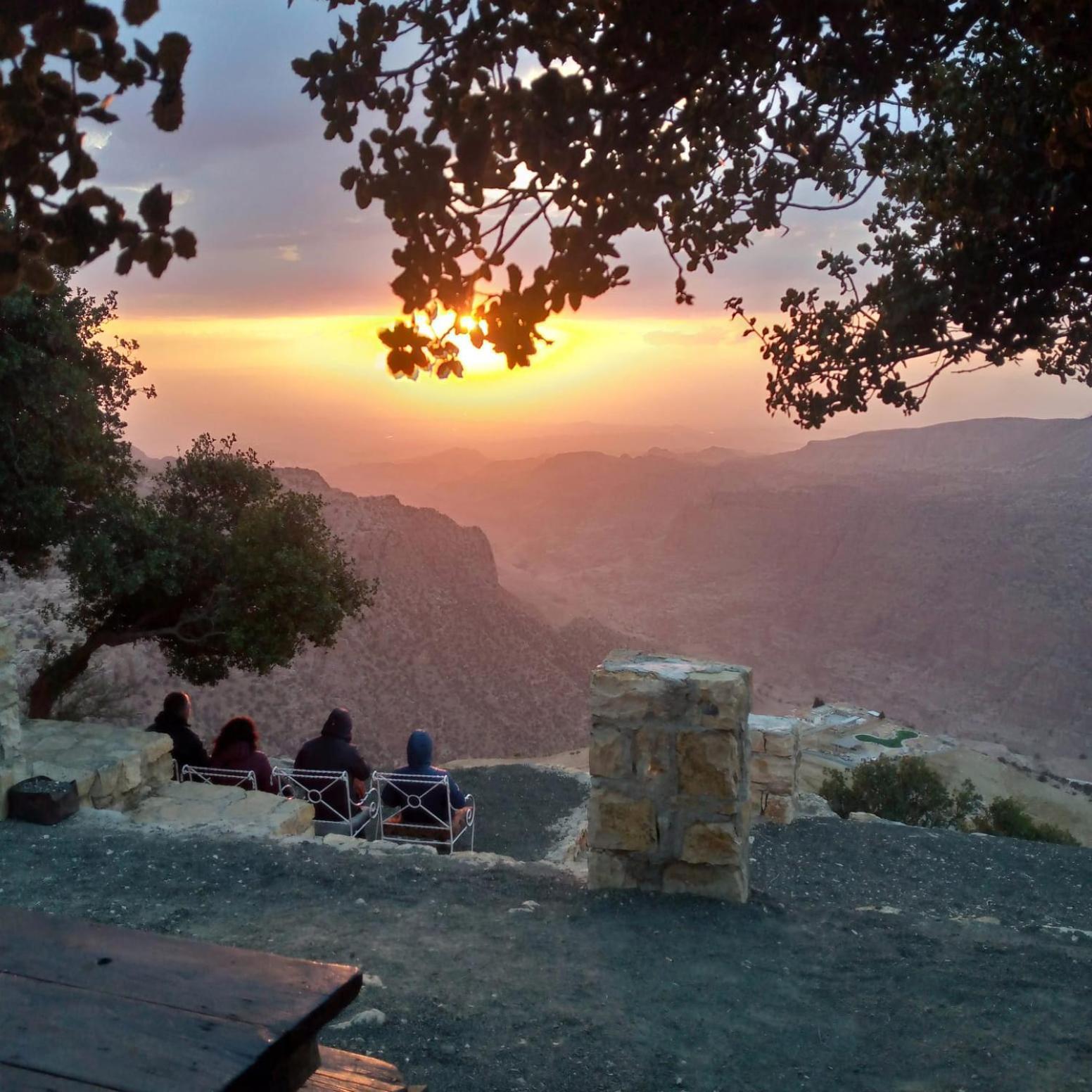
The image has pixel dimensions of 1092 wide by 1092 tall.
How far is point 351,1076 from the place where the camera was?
225 centimetres

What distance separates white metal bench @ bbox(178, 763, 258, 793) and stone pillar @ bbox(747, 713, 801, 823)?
484 cm

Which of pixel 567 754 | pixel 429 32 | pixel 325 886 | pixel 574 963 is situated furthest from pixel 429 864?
pixel 567 754

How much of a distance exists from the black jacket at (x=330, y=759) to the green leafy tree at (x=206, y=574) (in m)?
3.47

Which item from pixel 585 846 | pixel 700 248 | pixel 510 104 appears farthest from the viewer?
pixel 585 846

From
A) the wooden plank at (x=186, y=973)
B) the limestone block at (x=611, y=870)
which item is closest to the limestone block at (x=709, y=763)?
the limestone block at (x=611, y=870)

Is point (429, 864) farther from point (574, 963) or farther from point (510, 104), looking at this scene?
point (510, 104)

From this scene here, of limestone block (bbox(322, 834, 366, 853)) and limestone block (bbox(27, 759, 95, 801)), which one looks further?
limestone block (bbox(27, 759, 95, 801))

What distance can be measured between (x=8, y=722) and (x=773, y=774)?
6748 mm

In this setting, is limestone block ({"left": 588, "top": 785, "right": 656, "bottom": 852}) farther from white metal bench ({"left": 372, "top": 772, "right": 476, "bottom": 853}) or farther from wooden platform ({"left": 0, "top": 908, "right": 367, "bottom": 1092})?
wooden platform ({"left": 0, "top": 908, "right": 367, "bottom": 1092})

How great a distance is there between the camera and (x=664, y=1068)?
3619 millimetres

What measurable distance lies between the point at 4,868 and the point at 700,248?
5.60 meters

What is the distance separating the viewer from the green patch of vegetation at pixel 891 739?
27.2m

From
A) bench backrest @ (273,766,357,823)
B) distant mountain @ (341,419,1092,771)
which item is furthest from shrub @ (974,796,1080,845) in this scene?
distant mountain @ (341,419,1092,771)

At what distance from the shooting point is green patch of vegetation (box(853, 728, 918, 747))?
89.4ft
